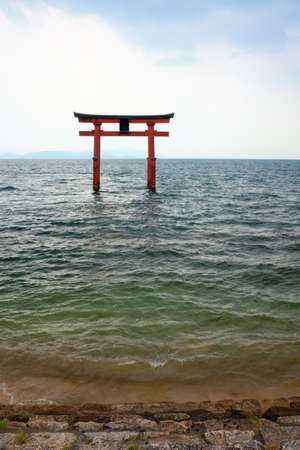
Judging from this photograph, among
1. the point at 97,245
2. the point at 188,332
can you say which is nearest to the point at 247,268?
the point at 188,332

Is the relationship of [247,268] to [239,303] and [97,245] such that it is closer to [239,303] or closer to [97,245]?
[239,303]

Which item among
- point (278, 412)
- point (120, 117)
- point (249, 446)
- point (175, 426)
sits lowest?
point (278, 412)

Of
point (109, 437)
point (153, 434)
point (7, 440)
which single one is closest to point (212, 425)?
point (153, 434)

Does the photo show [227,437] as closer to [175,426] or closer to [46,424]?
[175,426]

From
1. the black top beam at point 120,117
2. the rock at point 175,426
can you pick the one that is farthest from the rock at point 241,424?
the black top beam at point 120,117

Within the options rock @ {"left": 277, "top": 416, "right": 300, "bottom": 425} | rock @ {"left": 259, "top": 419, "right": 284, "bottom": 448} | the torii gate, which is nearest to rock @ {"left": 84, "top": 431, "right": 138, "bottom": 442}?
rock @ {"left": 259, "top": 419, "right": 284, "bottom": 448}

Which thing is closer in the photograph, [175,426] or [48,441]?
[48,441]

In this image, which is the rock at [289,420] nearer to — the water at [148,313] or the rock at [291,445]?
the rock at [291,445]

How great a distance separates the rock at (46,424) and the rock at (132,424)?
472 mm

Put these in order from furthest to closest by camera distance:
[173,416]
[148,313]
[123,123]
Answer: [123,123] < [148,313] < [173,416]

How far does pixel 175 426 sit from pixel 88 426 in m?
0.91

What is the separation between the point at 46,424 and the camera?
10.1 ft

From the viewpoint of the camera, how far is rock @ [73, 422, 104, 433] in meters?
2.98

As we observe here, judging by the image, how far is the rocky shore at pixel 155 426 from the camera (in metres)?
2.71
